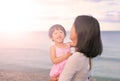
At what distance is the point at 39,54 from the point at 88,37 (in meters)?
1.78

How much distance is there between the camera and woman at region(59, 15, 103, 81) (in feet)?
5.66

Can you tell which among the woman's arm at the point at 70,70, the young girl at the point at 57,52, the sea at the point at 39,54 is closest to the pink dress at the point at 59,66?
the young girl at the point at 57,52

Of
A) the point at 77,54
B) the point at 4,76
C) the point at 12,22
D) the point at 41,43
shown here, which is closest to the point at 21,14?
the point at 12,22

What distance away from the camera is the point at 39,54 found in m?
3.52

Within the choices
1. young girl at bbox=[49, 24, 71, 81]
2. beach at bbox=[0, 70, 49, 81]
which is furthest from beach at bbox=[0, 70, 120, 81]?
young girl at bbox=[49, 24, 71, 81]

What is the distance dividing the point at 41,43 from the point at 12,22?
38 cm

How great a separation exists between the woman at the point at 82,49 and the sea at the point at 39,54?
1.56m

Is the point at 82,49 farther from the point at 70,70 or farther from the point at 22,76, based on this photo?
the point at 22,76

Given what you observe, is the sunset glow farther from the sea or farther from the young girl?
the young girl

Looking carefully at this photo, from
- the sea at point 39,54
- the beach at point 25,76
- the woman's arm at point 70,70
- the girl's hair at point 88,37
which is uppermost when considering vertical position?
the girl's hair at point 88,37

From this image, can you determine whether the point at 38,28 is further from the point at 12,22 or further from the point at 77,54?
the point at 77,54

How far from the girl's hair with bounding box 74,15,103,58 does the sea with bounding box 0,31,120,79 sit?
156 centimetres

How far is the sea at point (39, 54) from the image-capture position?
3465 millimetres

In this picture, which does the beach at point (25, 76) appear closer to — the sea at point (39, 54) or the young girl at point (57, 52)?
the sea at point (39, 54)
